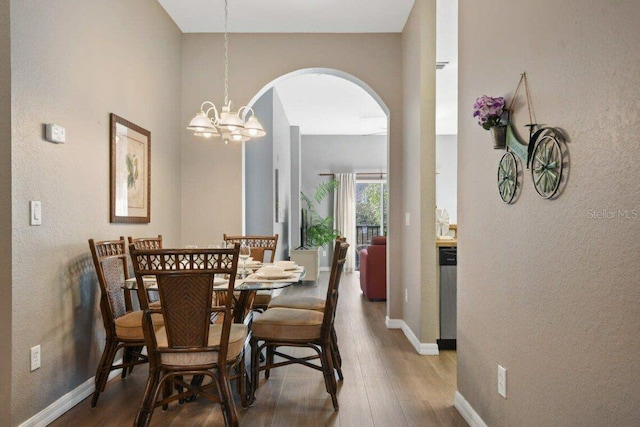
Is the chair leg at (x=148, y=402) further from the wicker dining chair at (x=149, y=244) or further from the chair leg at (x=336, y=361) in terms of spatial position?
the chair leg at (x=336, y=361)

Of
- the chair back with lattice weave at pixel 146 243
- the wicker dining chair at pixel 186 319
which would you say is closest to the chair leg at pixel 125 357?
the chair back with lattice weave at pixel 146 243

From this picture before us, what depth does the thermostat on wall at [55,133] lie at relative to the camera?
246cm

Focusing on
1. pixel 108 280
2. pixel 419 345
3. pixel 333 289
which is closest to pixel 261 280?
pixel 333 289

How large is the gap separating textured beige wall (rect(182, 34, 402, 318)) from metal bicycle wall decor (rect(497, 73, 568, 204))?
8.70ft

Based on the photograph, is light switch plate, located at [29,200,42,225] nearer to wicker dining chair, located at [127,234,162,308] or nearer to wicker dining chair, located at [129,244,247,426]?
wicker dining chair, located at [129,244,247,426]

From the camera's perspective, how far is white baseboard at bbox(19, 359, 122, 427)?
238 centimetres

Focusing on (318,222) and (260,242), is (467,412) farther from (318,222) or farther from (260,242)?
(318,222)

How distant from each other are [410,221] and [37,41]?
3.08 m

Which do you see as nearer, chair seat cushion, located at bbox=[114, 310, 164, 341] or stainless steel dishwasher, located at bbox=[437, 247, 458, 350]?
chair seat cushion, located at bbox=[114, 310, 164, 341]

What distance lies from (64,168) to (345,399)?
6.93ft

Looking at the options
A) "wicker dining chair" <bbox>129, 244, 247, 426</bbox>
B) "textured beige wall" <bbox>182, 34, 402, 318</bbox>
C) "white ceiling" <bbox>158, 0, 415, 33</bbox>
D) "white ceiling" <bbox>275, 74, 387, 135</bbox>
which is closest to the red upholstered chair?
"textured beige wall" <bbox>182, 34, 402, 318</bbox>

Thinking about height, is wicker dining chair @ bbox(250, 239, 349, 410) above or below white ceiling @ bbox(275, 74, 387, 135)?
below

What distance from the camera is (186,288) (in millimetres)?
2184

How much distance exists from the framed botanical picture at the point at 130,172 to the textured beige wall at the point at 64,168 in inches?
3.4
